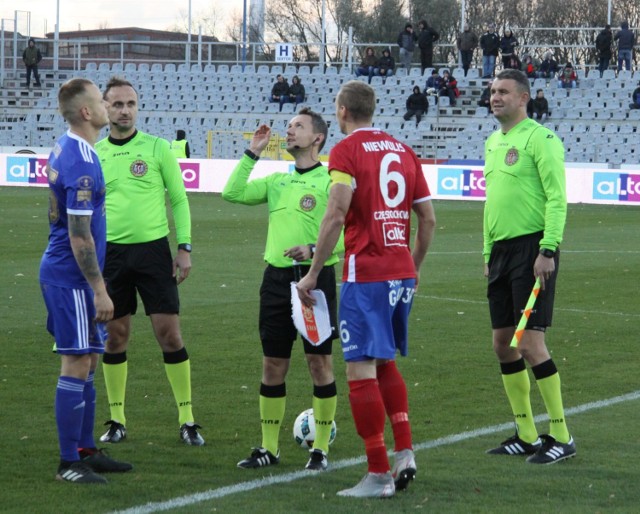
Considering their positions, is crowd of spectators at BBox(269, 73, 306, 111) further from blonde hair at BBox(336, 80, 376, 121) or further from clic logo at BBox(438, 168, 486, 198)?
blonde hair at BBox(336, 80, 376, 121)

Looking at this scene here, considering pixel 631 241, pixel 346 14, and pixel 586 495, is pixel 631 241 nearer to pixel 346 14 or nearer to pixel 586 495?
pixel 586 495

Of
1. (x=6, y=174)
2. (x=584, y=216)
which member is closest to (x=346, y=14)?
(x=6, y=174)

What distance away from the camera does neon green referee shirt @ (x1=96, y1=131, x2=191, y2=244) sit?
22.5 ft

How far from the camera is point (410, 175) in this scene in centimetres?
581

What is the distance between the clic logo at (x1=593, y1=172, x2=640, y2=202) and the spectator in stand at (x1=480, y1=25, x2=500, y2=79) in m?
9.26

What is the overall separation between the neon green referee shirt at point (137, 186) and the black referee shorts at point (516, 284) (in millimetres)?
1785

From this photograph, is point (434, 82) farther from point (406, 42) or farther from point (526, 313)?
point (526, 313)

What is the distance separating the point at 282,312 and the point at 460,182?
77.6 feet

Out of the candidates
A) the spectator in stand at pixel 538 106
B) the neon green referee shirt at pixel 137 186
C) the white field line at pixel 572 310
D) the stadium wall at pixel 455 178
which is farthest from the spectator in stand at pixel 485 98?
the neon green referee shirt at pixel 137 186

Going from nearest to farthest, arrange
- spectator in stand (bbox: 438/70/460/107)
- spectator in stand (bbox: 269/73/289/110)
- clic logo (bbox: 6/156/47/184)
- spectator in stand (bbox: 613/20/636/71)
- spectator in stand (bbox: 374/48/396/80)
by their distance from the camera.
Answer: clic logo (bbox: 6/156/47/184) < spectator in stand (bbox: 613/20/636/71) < spectator in stand (bbox: 438/70/460/107) < spectator in stand (bbox: 269/73/289/110) < spectator in stand (bbox: 374/48/396/80)

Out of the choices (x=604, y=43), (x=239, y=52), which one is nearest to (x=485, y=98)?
(x=604, y=43)

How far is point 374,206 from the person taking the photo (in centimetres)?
567

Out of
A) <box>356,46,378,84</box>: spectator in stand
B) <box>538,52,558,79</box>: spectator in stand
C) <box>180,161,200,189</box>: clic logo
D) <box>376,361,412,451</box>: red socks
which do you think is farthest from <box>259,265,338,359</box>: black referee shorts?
<box>356,46,378,84</box>: spectator in stand

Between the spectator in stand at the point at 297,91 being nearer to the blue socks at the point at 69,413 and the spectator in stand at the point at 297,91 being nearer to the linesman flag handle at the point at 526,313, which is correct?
the linesman flag handle at the point at 526,313
